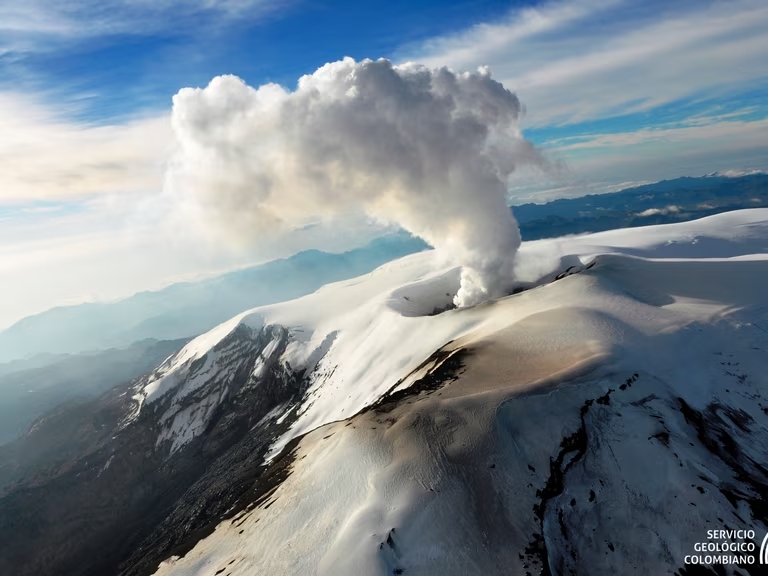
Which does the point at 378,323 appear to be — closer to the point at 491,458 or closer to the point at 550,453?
the point at 491,458

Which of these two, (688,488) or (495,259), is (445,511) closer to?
(688,488)

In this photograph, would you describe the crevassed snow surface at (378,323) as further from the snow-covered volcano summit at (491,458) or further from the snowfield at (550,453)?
the snowfield at (550,453)

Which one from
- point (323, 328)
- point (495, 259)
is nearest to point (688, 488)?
point (495, 259)

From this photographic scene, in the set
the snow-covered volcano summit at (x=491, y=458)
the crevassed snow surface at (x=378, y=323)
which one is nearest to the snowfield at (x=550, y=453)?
the snow-covered volcano summit at (x=491, y=458)

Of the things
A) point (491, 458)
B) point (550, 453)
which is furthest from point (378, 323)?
point (550, 453)

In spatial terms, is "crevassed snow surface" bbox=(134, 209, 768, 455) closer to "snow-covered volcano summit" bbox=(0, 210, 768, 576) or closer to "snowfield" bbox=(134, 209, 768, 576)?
"snow-covered volcano summit" bbox=(0, 210, 768, 576)

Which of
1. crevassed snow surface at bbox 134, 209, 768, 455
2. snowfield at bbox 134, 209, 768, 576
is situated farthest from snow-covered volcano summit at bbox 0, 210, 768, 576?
crevassed snow surface at bbox 134, 209, 768, 455

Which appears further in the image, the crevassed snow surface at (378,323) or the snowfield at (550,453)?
the crevassed snow surface at (378,323)
